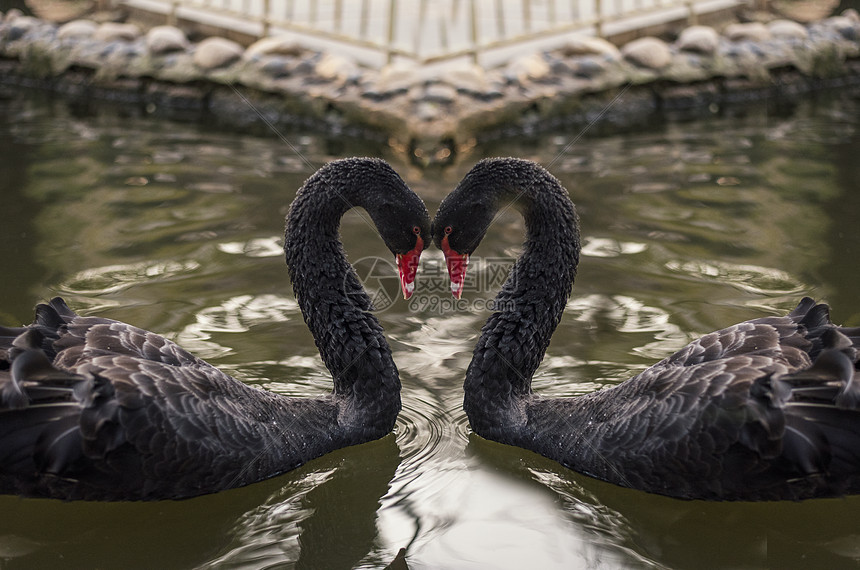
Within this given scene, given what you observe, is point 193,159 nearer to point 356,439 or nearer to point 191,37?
point 191,37

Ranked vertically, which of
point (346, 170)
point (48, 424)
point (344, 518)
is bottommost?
point (344, 518)

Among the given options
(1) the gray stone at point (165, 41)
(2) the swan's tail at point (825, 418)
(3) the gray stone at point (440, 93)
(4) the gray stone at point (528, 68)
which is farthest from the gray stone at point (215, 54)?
(2) the swan's tail at point (825, 418)

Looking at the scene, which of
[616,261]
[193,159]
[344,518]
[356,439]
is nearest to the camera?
[344,518]

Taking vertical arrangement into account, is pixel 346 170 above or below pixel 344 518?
above

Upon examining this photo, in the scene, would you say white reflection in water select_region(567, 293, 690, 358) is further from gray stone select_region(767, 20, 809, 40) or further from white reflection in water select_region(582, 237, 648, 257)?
gray stone select_region(767, 20, 809, 40)

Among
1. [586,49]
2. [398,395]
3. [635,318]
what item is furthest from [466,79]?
[398,395]

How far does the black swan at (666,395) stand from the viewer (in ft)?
12.0

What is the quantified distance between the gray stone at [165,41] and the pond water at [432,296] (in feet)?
3.00

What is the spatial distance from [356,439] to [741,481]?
1.71m

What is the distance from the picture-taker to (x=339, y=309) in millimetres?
4684

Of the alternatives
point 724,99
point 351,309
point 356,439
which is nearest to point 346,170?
point 351,309

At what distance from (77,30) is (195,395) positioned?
943cm

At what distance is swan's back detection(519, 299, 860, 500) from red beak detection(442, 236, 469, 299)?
2.70 feet

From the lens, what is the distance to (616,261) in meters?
6.70
